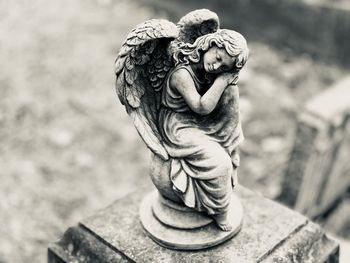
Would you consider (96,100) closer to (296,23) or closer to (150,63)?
(296,23)

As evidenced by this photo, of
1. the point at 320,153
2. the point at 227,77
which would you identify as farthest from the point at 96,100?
the point at 227,77

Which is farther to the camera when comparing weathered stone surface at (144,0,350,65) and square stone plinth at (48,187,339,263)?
weathered stone surface at (144,0,350,65)

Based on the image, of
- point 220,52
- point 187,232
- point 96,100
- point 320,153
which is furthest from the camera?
point 96,100

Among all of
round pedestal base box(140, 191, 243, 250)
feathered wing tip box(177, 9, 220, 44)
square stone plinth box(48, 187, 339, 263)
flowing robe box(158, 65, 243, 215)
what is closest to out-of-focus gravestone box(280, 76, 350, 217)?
square stone plinth box(48, 187, 339, 263)

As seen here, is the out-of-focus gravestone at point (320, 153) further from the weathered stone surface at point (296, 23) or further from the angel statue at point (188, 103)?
the weathered stone surface at point (296, 23)

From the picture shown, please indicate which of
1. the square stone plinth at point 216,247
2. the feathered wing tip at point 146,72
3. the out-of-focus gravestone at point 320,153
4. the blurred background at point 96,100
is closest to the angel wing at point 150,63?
the feathered wing tip at point 146,72

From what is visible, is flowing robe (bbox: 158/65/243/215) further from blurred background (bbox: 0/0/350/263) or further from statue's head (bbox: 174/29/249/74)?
blurred background (bbox: 0/0/350/263)
